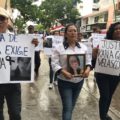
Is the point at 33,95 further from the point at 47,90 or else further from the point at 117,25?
the point at 117,25

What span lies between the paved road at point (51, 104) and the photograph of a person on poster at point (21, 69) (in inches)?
81.8

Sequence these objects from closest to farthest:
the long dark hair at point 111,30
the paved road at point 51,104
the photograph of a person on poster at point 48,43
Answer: the long dark hair at point 111,30
the paved road at point 51,104
the photograph of a person on poster at point 48,43

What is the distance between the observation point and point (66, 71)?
607 centimetres

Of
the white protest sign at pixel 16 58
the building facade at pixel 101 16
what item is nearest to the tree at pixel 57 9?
the building facade at pixel 101 16

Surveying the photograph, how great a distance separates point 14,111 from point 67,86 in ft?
3.06

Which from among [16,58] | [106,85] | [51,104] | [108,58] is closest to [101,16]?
[51,104]

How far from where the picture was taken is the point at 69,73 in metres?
6.05

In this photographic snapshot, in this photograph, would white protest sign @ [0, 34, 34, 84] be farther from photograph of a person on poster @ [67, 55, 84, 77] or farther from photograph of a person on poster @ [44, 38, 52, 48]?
photograph of a person on poster @ [44, 38, 52, 48]

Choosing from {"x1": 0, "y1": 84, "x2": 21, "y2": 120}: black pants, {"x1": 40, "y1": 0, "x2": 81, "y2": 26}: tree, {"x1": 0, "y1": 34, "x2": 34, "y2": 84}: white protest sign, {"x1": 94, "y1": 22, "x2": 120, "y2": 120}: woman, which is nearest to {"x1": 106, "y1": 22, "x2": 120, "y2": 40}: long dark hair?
{"x1": 94, "y1": 22, "x2": 120, "y2": 120}: woman

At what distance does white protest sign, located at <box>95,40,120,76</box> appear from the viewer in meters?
7.04

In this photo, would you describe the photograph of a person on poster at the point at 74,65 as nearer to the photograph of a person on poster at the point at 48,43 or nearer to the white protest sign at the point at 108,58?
the white protest sign at the point at 108,58

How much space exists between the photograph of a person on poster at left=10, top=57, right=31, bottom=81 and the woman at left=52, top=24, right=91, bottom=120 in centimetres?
41

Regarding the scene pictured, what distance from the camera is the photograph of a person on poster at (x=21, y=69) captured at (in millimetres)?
5788

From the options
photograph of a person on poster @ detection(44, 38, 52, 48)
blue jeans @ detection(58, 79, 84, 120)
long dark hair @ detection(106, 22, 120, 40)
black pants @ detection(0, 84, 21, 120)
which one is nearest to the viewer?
black pants @ detection(0, 84, 21, 120)
